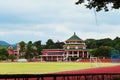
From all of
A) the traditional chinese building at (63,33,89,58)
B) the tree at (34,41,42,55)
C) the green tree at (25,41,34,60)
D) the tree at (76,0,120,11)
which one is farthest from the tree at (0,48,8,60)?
the tree at (76,0,120,11)

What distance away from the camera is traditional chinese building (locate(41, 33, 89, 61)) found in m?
145

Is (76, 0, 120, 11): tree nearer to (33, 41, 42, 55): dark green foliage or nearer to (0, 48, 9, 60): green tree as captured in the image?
(0, 48, 9, 60): green tree

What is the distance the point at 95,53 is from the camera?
416 ft

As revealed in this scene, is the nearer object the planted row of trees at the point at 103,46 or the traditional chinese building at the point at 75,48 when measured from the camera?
the planted row of trees at the point at 103,46

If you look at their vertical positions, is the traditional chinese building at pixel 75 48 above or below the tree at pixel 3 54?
above

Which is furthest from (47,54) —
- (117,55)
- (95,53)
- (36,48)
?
(117,55)

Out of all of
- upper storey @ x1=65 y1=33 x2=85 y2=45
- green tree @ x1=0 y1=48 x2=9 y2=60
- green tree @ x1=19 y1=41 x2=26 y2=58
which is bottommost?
green tree @ x1=0 y1=48 x2=9 y2=60

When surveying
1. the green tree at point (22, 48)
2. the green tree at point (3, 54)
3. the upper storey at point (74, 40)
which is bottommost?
the green tree at point (3, 54)

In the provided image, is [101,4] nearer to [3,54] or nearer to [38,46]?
[3,54]

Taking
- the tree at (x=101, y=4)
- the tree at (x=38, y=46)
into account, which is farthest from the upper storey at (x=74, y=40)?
the tree at (x=101, y=4)

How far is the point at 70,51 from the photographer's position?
148125 millimetres

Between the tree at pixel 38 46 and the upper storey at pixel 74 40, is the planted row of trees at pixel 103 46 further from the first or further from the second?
the tree at pixel 38 46

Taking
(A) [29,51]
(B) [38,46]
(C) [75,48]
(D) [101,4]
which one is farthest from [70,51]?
(D) [101,4]

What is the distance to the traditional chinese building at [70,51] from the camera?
477 feet
